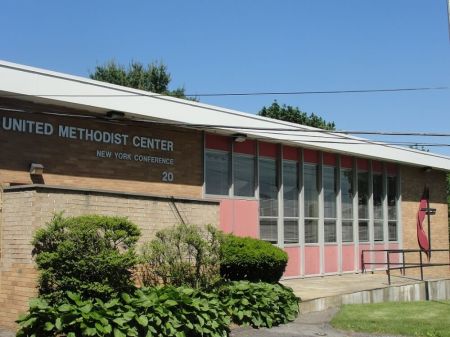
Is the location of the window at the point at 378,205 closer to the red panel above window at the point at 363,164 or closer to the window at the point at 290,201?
the red panel above window at the point at 363,164

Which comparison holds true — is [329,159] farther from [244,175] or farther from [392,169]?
[244,175]

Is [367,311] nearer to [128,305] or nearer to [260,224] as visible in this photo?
[260,224]

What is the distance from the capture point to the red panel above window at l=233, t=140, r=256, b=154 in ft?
55.4

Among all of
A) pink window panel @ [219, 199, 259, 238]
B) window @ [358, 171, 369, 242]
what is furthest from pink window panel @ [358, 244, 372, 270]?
pink window panel @ [219, 199, 259, 238]

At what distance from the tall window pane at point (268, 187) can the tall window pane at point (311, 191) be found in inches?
60.8

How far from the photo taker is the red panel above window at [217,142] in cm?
1600

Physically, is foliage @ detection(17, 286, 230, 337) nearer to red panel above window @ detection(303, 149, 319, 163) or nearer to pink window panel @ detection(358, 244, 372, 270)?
red panel above window @ detection(303, 149, 319, 163)

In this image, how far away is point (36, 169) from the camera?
466 inches

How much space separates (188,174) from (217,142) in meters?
1.58

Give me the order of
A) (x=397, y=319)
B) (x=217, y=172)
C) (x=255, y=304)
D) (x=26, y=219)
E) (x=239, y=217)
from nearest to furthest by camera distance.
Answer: (x=26, y=219) → (x=255, y=304) → (x=397, y=319) → (x=217, y=172) → (x=239, y=217)

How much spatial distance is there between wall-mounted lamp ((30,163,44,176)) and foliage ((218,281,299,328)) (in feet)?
13.8

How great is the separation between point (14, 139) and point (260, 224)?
7909 millimetres

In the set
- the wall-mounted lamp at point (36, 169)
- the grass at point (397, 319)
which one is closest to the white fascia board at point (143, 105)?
the wall-mounted lamp at point (36, 169)

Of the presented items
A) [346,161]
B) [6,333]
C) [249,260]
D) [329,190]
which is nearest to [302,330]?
[249,260]
